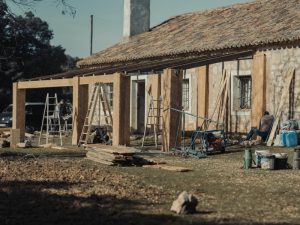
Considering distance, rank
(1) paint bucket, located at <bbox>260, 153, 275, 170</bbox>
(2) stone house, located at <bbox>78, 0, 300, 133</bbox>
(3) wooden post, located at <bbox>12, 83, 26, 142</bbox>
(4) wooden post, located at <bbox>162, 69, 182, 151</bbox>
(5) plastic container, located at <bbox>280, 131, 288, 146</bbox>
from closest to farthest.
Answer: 1. (1) paint bucket, located at <bbox>260, 153, 275, 170</bbox>
2. (4) wooden post, located at <bbox>162, 69, 182, 151</bbox>
3. (5) plastic container, located at <bbox>280, 131, 288, 146</bbox>
4. (2) stone house, located at <bbox>78, 0, 300, 133</bbox>
5. (3) wooden post, located at <bbox>12, 83, 26, 142</bbox>

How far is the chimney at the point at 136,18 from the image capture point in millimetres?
29781

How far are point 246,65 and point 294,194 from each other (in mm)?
11833

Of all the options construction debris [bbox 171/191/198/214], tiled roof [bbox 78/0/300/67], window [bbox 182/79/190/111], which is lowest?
construction debris [bbox 171/191/198/214]

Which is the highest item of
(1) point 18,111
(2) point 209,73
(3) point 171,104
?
(2) point 209,73

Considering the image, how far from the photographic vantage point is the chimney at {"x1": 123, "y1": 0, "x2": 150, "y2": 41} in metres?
29.8

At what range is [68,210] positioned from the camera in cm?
812

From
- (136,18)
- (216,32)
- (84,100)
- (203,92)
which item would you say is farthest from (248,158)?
(136,18)

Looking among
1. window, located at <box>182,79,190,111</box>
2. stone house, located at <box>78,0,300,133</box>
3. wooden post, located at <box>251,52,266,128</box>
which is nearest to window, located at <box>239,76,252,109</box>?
stone house, located at <box>78,0,300,133</box>

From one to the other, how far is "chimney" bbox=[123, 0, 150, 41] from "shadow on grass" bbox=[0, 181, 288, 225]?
20716 millimetres

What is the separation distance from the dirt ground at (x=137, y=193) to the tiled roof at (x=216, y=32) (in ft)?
23.8

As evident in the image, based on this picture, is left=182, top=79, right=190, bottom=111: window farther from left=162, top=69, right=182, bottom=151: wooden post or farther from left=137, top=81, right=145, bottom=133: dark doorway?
left=162, top=69, right=182, bottom=151: wooden post

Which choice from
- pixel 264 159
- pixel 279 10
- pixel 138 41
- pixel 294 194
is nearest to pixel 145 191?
pixel 294 194

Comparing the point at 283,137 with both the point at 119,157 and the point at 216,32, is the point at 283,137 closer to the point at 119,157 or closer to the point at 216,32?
the point at 119,157

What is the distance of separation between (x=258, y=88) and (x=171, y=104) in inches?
164
